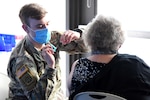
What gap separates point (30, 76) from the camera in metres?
1.72

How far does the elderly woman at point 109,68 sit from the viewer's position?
147 centimetres

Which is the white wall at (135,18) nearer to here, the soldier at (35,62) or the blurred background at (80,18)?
the blurred background at (80,18)

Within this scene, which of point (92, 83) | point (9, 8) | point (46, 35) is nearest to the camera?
point (92, 83)

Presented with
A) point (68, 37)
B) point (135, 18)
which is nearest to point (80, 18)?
point (135, 18)

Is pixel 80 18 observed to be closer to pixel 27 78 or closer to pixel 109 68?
pixel 27 78

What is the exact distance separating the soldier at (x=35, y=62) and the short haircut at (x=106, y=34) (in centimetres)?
30

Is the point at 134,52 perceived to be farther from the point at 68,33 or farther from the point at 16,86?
the point at 16,86

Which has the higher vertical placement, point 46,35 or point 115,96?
point 46,35

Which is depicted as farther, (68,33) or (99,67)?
(68,33)

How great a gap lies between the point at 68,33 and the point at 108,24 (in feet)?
1.55

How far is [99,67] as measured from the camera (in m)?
1.56

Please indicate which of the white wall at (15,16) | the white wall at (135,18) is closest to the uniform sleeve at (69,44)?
the white wall at (135,18)

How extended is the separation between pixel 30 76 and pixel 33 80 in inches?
1.3

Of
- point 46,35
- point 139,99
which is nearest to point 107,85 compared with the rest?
point 139,99
